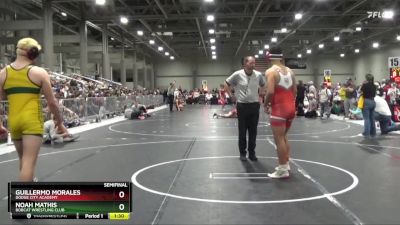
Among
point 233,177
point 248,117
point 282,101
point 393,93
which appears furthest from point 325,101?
point 233,177

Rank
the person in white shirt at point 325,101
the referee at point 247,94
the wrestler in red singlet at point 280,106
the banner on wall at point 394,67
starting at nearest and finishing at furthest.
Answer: the wrestler in red singlet at point 280,106
the referee at point 247,94
the banner on wall at point 394,67
the person in white shirt at point 325,101

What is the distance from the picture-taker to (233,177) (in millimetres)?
6793

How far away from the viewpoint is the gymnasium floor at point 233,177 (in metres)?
4.78

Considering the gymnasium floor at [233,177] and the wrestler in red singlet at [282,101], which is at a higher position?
the wrestler in red singlet at [282,101]

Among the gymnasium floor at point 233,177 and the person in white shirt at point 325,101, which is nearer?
the gymnasium floor at point 233,177

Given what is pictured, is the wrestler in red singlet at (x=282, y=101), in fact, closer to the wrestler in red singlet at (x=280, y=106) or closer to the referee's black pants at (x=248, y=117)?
the wrestler in red singlet at (x=280, y=106)

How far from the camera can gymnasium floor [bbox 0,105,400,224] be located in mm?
4781

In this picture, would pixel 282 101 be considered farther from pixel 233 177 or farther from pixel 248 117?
pixel 248 117
